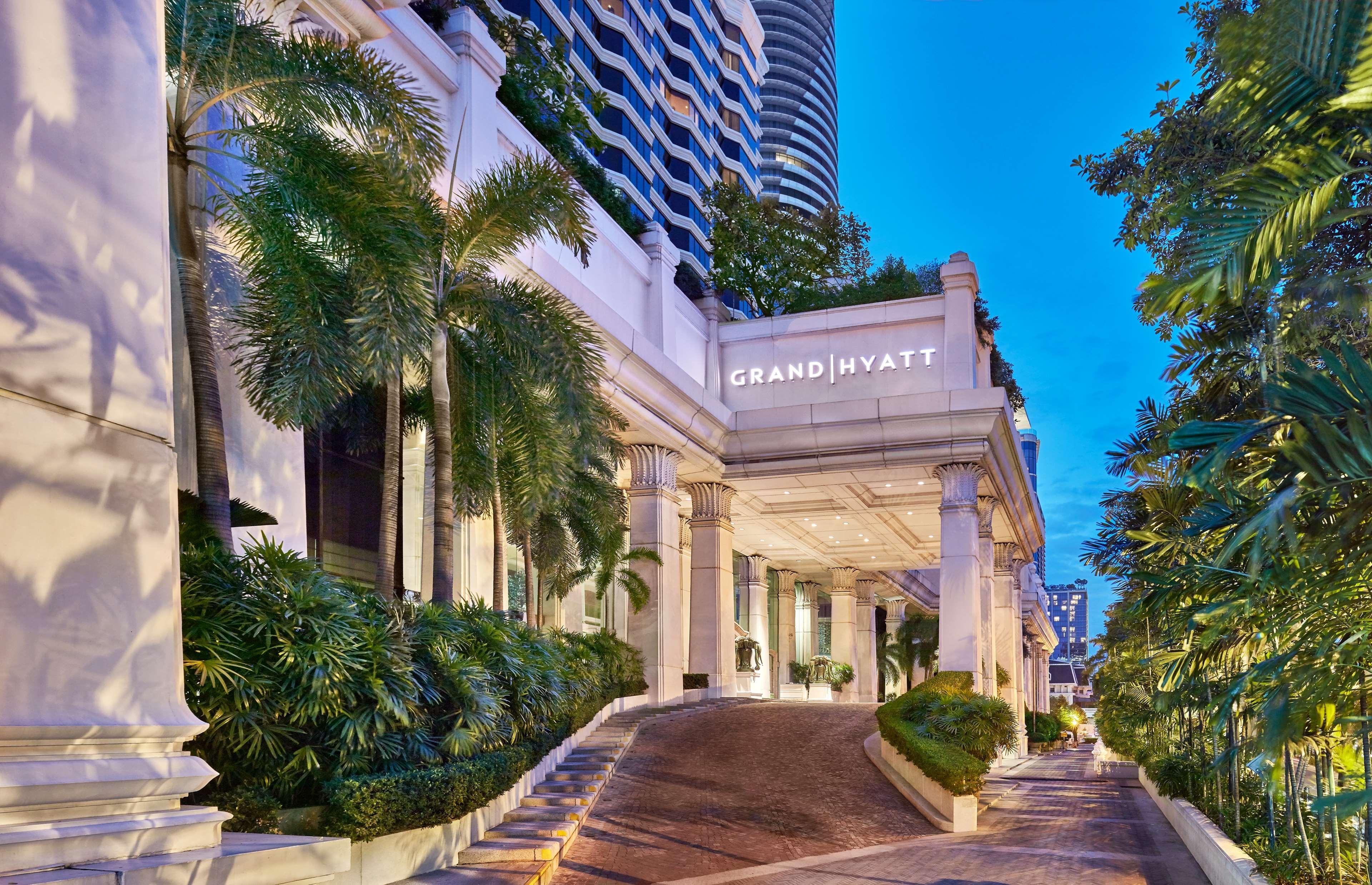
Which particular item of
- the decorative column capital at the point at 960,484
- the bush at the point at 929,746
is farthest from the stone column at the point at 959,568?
the bush at the point at 929,746

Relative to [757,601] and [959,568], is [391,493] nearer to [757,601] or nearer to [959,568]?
[959,568]

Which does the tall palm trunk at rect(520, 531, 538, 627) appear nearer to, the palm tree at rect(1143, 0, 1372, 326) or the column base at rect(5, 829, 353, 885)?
the column base at rect(5, 829, 353, 885)

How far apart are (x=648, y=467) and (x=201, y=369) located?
55.8ft

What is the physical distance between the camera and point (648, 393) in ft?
84.2

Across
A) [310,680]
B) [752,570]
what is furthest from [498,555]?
[752,570]

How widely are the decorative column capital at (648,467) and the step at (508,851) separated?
1551cm

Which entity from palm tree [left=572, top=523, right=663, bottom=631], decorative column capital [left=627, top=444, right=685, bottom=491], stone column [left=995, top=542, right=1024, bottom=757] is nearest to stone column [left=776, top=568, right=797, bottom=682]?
stone column [left=995, top=542, right=1024, bottom=757]

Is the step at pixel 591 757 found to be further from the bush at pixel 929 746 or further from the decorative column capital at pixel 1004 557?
the decorative column capital at pixel 1004 557

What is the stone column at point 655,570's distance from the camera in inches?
1085

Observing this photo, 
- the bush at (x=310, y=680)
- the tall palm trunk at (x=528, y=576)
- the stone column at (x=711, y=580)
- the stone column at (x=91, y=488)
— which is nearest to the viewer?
the stone column at (x=91, y=488)

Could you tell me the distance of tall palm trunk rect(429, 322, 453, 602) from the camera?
46.8 ft

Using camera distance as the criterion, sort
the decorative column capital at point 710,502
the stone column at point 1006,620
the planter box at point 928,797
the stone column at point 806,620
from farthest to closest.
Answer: the stone column at point 806,620 → the stone column at point 1006,620 → the decorative column capital at point 710,502 → the planter box at point 928,797

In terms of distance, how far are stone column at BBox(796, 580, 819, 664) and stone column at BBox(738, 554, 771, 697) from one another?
7002 millimetres

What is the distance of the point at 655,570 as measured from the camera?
27797 millimetres
